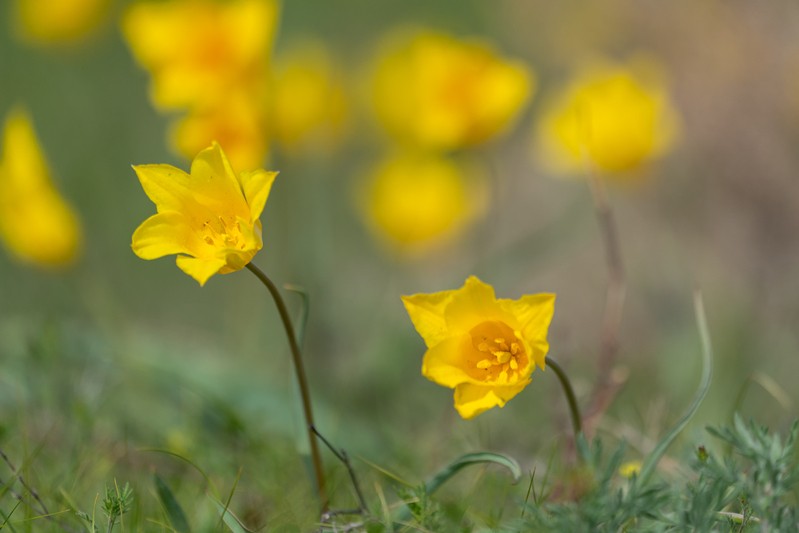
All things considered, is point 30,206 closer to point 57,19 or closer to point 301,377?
point 301,377

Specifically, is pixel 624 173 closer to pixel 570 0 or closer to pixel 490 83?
pixel 490 83

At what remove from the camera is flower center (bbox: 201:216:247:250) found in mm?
1376

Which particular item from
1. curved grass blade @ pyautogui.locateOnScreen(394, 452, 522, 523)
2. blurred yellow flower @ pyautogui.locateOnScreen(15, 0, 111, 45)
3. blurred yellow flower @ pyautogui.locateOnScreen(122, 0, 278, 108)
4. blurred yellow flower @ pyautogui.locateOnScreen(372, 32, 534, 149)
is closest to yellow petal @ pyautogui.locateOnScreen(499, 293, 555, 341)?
curved grass blade @ pyautogui.locateOnScreen(394, 452, 522, 523)

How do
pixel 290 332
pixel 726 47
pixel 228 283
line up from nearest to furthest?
pixel 290 332 < pixel 726 47 < pixel 228 283

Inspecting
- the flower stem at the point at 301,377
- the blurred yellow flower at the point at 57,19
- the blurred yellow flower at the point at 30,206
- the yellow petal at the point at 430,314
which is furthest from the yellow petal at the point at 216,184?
the blurred yellow flower at the point at 57,19

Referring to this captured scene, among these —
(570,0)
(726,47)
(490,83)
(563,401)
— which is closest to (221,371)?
(563,401)

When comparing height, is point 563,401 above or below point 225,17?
below

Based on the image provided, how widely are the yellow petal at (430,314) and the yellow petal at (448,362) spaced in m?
0.01

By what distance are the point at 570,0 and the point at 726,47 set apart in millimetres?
1821

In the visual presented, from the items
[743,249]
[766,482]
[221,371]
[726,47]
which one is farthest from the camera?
[726,47]

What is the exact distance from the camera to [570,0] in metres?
5.61

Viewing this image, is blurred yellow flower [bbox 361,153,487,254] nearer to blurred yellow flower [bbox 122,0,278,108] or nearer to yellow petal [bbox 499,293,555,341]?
blurred yellow flower [bbox 122,0,278,108]

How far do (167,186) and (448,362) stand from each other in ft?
1.58

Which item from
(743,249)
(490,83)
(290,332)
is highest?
(290,332)
